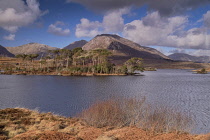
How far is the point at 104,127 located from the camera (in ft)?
58.7

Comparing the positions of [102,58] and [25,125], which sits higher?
[102,58]

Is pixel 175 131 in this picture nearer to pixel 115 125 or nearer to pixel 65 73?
pixel 115 125

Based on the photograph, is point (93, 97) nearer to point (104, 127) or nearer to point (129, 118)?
point (129, 118)

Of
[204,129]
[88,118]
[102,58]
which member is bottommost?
[204,129]

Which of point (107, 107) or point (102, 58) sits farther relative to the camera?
point (102, 58)

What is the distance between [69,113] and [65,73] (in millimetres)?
91967

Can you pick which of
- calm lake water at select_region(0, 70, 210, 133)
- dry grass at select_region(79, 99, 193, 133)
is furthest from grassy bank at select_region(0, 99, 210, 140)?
calm lake water at select_region(0, 70, 210, 133)

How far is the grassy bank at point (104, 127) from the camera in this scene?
46.6 feet

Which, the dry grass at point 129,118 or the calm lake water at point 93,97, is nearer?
the dry grass at point 129,118

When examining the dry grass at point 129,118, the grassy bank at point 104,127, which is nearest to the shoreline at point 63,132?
the grassy bank at point 104,127

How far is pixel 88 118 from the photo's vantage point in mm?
19547

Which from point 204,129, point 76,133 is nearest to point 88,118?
point 76,133

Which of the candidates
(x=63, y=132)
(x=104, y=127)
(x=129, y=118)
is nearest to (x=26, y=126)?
(x=63, y=132)

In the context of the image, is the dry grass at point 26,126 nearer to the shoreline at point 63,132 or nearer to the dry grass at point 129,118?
the shoreline at point 63,132
